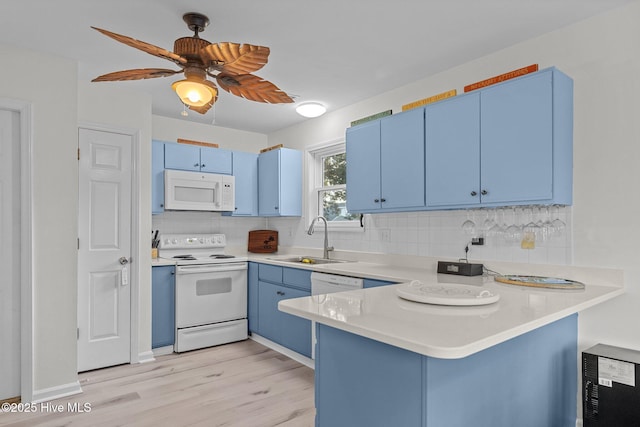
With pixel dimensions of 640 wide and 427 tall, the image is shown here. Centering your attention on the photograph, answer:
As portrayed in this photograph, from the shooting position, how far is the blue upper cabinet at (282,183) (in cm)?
429

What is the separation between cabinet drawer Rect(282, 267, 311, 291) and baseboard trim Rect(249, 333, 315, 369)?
0.60 metres

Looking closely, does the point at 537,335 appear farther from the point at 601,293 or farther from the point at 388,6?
the point at 388,6

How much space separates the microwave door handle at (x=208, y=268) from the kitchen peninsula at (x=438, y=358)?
228 cm

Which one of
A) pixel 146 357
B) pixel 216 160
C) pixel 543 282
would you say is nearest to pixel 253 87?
pixel 543 282

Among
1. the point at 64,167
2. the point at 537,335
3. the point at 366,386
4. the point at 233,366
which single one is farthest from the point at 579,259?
the point at 64,167

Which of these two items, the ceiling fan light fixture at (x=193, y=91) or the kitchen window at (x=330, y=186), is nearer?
the ceiling fan light fixture at (x=193, y=91)

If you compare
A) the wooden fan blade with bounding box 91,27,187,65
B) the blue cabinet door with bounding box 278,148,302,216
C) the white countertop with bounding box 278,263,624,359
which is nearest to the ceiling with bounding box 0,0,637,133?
the wooden fan blade with bounding box 91,27,187,65

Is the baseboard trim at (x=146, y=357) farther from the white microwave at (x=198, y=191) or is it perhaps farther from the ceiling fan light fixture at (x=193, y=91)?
the ceiling fan light fixture at (x=193, y=91)

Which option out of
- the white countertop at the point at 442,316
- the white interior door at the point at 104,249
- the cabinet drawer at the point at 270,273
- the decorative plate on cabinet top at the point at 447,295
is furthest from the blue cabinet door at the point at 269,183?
the decorative plate on cabinet top at the point at 447,295

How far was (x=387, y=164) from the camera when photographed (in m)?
3.00

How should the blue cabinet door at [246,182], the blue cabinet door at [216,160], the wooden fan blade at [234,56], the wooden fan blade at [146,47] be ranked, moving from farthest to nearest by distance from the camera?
the blue cabinet door at [246,182] → the blue cabinet door at [216,160] → the wooden fan blade at [234,56] → the wooden fan blade at [146,47]

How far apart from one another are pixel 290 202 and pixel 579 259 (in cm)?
284

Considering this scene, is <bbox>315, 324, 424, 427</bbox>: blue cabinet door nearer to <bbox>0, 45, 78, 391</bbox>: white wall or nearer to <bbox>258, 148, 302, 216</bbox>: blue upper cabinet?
<bbox>0, 45, 78, 391</bbox>: white wall

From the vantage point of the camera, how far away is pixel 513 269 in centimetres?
251
